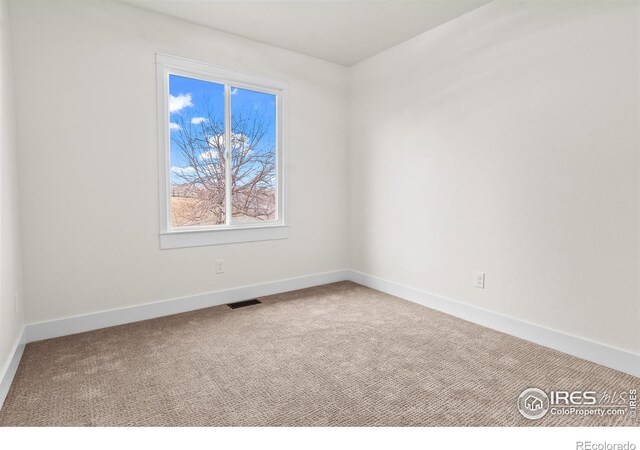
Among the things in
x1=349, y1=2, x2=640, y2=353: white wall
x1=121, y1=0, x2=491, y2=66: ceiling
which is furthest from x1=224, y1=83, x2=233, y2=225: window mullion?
x1=349, y1=2, x2=640, y2=353: white wall

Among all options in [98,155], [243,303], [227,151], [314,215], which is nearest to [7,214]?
[98,155]

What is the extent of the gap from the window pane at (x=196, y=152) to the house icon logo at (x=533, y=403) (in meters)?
2.86

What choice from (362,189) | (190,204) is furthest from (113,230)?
(362,189)

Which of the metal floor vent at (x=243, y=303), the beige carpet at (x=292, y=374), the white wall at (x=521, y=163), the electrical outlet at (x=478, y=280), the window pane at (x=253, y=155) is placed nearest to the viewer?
the beige carpet at (x=292, y=374)

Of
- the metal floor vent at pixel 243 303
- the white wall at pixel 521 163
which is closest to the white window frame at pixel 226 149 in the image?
the metal floor vent at pixel 243 303

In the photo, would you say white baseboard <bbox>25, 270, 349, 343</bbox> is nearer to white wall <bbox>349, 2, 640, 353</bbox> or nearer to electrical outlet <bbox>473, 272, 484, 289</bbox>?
white wall <bbox>349, 2, 640, 353</bbox>

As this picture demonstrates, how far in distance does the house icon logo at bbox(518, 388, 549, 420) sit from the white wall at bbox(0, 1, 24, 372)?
2.68 metres

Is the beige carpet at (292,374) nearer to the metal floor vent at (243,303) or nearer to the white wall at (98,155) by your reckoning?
the metal floor vent at (243,303)

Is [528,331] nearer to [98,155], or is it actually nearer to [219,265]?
[219,265]

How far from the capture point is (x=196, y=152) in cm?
348

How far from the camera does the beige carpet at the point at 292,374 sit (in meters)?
1.75

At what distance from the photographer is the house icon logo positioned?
176 cm

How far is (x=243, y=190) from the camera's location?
12.4 feet

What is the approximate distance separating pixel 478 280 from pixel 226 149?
259cm
